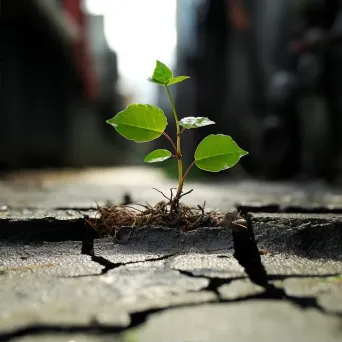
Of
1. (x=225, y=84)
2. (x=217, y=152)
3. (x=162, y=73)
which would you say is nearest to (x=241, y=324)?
(x=217, y=152)

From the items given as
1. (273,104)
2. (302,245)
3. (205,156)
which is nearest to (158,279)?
(205,156)

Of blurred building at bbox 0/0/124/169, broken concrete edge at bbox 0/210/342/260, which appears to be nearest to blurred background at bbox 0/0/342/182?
blurred building at bbox 0/0/124/169

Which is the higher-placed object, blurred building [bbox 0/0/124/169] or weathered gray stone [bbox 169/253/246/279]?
blurred building [bbox 0/0/124/169]

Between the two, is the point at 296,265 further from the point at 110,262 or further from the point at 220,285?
the point at 110,262

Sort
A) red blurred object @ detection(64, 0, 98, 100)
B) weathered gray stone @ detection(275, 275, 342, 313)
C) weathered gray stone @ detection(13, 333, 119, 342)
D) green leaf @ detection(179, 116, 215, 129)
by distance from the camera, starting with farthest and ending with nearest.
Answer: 1. red blurred object @ detection(64, 0, 98, 100)
2. green leaf @ detection(179, 116, 215, 129)
3. weathered gray stone @ detection(275, 275, 342, 313)
4. weathered gray stone @ detection(13, 333, 119, 342)

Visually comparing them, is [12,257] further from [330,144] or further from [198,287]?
[330,144]

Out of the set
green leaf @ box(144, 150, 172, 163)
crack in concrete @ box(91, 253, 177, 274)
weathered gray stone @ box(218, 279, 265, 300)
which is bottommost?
crack in concrete @ box(91, 253, 177, 274)

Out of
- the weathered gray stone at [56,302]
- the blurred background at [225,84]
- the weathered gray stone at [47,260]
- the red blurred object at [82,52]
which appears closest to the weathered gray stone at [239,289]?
the weathered gray stone at [56,302]

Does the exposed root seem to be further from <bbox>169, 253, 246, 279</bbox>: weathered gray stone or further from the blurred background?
the blurred background
